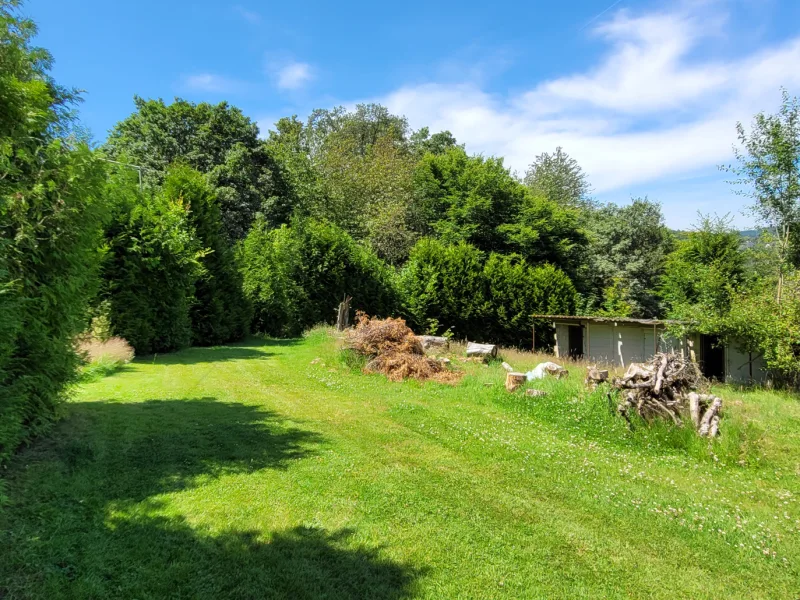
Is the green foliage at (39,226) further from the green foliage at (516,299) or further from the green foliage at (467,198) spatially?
the green foliage at (467,198)

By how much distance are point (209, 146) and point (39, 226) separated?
75.3 ft

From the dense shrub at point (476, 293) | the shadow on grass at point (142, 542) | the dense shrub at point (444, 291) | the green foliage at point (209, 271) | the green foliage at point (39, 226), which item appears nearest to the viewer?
the shadow on grass at point (142, 542)

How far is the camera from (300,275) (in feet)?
60.5

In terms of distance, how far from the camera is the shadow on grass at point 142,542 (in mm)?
2605

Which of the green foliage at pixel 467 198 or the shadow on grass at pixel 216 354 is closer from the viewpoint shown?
the shadow on grass at pixel 216 354

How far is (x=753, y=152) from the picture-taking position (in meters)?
13.5

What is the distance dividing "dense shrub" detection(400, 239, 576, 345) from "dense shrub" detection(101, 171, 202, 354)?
1065 cm

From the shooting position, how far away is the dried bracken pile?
984 cm

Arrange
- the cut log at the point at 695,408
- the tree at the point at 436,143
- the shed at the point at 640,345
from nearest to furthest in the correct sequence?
the cut log at the point at 695,408
the shed at the point at 640,345
the tree at the point at 436,143

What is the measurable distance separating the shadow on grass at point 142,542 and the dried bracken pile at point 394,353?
544 centimetres

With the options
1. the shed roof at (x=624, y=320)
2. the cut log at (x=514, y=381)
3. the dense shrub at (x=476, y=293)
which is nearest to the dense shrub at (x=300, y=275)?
the dense shrub at (x=476, y=293)

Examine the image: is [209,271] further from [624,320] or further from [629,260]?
[629,260]

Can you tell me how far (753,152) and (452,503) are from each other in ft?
50.0

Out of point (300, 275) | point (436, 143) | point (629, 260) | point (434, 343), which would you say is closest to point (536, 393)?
point (434, 343)
